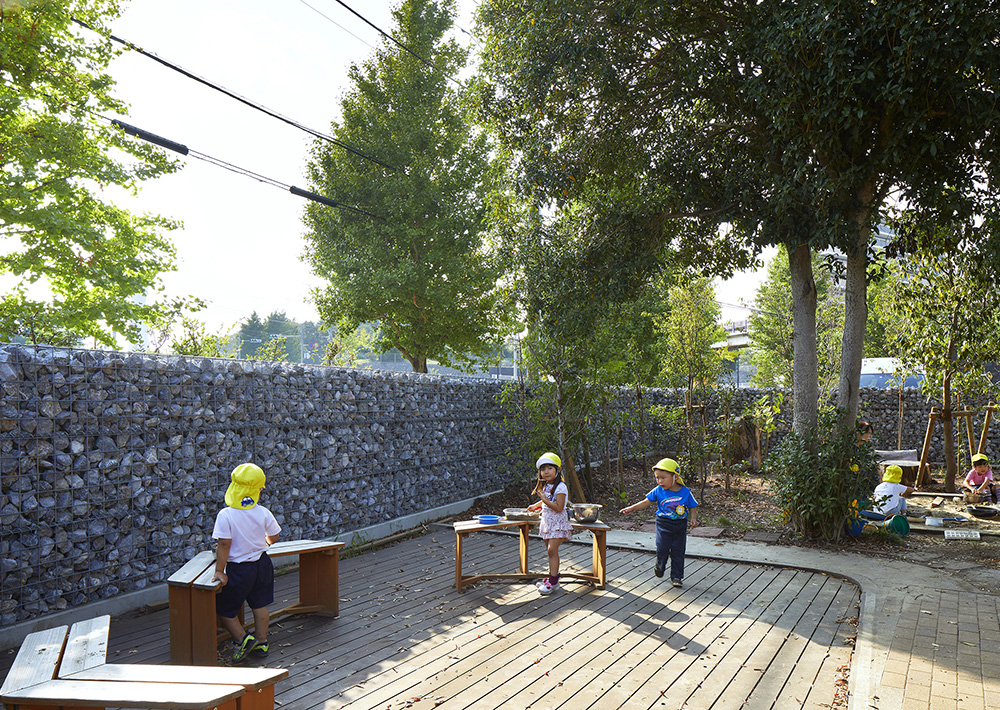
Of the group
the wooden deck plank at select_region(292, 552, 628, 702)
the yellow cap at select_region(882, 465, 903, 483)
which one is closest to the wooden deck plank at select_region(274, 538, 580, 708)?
the wooden deck plank at select_region(292, 552, 628, 702)

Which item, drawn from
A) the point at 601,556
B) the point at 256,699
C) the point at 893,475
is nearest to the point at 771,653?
the point at 601,556

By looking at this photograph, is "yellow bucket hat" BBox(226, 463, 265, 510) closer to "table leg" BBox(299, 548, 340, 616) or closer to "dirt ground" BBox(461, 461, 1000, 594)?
"table leg" BBox(299, 548, 340, 616)

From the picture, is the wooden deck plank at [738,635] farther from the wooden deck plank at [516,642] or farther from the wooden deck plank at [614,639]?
the wooden deck plank at [516,642]

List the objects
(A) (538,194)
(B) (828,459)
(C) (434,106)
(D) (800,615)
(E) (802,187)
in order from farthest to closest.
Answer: (C) (434,106) → (A) (538,194) → (B) (828,459) → (E) (802,187) → (D) (800,615)

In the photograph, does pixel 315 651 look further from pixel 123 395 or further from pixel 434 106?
pixel 434 106

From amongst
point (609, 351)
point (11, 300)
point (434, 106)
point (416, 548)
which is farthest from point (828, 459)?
point (11, 300)

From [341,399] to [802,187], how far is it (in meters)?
6.28

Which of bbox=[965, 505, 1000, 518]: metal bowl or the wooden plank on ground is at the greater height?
the wooden plank on ground

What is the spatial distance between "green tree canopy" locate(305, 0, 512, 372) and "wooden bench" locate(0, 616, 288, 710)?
15.5 meters

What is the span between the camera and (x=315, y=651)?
5.02m

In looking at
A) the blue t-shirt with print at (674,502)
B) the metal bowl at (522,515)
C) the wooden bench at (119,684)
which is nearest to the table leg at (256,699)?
the wooden bench at (119,684)

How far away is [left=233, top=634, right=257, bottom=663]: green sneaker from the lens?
4797mm

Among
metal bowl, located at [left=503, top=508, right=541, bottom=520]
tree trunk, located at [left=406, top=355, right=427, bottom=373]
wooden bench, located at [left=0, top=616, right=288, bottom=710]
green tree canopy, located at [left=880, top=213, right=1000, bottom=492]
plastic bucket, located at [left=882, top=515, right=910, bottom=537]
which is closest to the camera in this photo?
wooden bench, located at [left=0, top=616, right=288, bottom=710]

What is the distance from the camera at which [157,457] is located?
6.10 meters
